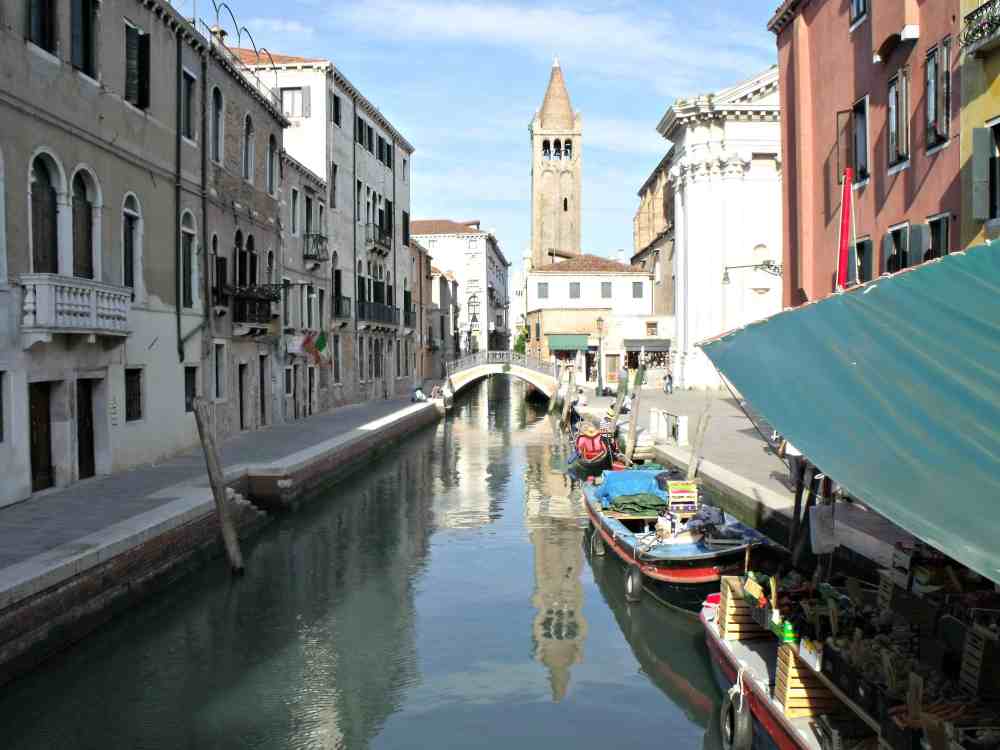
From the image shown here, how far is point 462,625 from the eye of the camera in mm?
10211

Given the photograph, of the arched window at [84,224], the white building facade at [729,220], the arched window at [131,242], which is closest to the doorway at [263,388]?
the arched window at [131,242]

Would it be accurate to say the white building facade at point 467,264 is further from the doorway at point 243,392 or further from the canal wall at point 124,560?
the canal wall at point 124,560

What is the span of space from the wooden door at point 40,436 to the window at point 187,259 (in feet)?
15.8

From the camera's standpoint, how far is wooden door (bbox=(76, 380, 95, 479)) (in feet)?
45.0

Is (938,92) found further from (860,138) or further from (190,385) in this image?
(190,385)

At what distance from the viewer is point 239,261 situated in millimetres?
20500

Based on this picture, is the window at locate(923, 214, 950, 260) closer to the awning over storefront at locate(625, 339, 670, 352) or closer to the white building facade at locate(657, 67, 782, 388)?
the white building facade at locate(657, 67, 782, 388)

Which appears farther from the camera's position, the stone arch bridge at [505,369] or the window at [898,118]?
the stone arch bridge at [505,369]

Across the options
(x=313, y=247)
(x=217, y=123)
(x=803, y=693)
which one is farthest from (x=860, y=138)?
(x=313, y=247)

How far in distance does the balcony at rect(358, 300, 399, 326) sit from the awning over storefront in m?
9.92

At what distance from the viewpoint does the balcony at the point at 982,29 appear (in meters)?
9.98

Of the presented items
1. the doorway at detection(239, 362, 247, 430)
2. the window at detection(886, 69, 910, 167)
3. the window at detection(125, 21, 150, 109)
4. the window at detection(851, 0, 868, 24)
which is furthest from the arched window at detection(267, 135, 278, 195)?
the window at detection(886, 69, 910, 167)

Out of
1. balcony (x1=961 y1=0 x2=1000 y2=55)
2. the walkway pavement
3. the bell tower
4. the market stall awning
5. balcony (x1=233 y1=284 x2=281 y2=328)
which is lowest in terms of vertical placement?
the walkway pavement

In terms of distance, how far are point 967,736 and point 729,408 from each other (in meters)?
24.7
